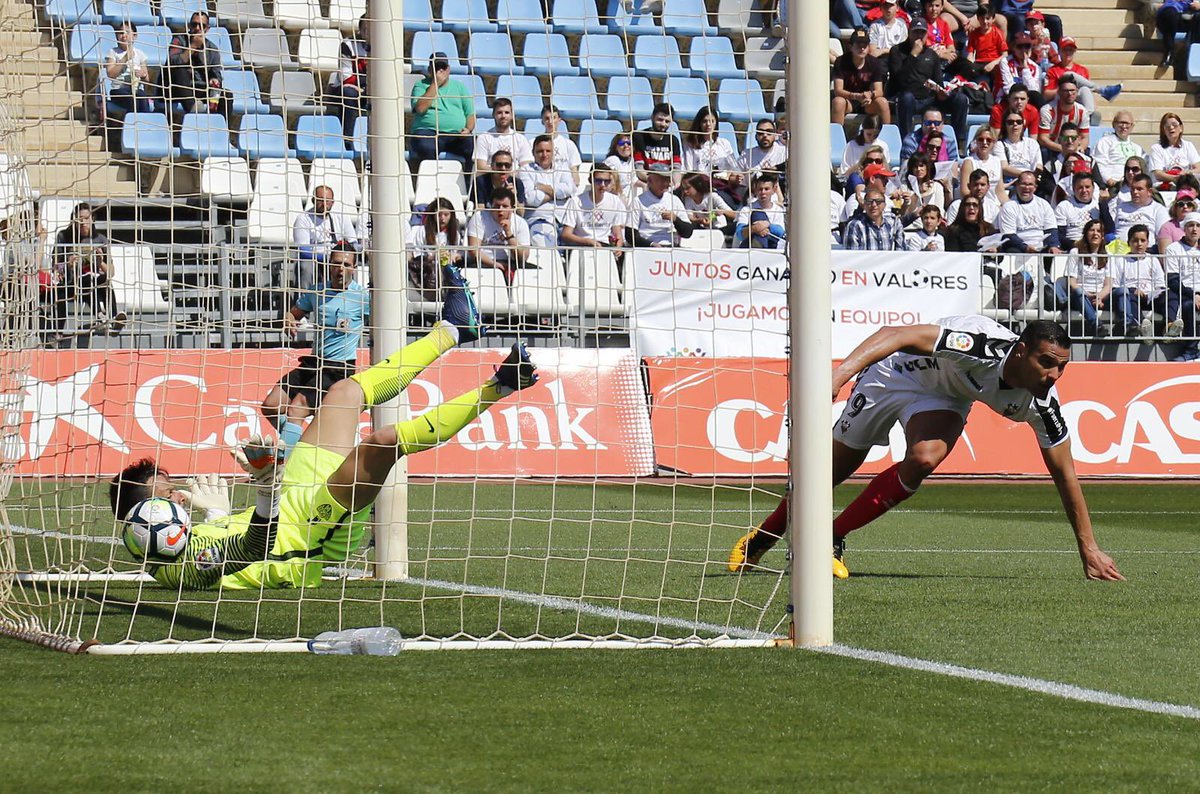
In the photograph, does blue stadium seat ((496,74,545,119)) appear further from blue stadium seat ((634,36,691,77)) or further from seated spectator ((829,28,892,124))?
seated spectator ((829,28,892,124))

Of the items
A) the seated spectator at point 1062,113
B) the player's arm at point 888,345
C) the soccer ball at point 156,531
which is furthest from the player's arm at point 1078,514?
the seated spectator at point 1062,113

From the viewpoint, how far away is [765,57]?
8.20 m

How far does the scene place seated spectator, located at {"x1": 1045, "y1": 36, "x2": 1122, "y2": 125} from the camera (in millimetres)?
23062

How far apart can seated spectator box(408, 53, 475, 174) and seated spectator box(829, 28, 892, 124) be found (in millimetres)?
9297

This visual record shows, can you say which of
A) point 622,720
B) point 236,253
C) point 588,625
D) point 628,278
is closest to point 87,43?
point 236,253

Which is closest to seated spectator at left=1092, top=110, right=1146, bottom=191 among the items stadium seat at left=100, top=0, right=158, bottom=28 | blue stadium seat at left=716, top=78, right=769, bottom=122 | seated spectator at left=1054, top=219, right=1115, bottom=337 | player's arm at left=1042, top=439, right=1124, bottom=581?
seated spectator at left=1054, top=219, right=1115, bottom=337

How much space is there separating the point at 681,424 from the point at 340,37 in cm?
796

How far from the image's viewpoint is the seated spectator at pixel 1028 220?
19422 millimetres

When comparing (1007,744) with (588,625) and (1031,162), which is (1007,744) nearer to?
(588,625)

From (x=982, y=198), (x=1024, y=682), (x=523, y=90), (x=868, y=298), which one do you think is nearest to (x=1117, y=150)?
(x=982, y=198)

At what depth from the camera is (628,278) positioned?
15.9m

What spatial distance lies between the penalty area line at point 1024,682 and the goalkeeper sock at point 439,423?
6.10 feet

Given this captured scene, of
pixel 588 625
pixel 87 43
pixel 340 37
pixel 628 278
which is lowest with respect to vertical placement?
pixel 588 625

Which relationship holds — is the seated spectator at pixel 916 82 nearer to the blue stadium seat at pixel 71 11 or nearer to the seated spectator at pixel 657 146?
the seated spectator at pixel 657 146
